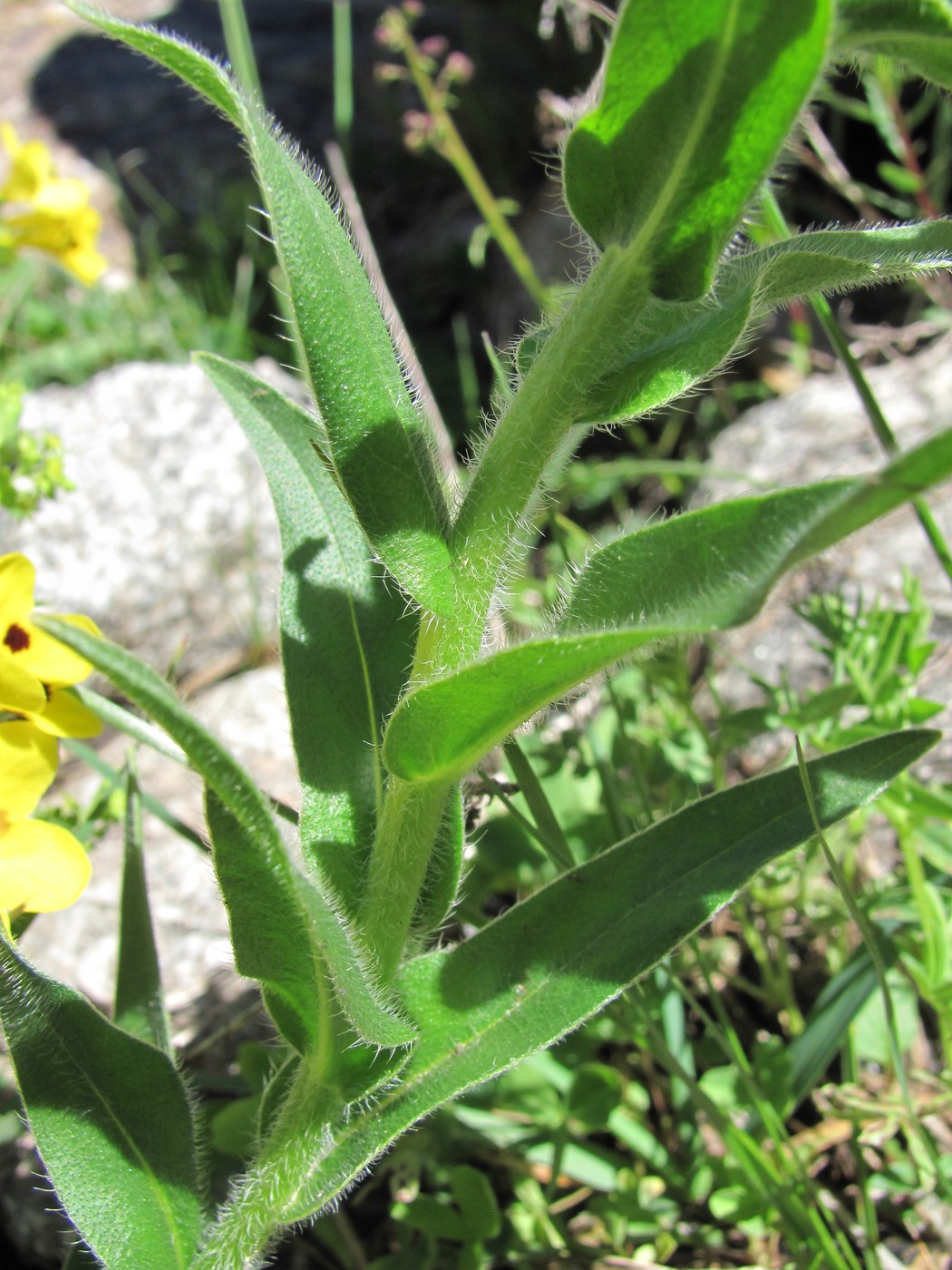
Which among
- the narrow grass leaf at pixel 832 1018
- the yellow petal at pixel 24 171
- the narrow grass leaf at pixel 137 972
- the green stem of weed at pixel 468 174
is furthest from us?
the green stem of weed at pixel 468 174

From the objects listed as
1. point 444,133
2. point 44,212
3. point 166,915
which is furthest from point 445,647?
point 444,133

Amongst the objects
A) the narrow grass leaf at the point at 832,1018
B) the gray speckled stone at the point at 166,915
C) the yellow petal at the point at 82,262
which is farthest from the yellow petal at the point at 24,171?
the narrow grass leaf at the point at 832,1018

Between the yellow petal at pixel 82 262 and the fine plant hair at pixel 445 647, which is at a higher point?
the yellow petal at pixel 82 262

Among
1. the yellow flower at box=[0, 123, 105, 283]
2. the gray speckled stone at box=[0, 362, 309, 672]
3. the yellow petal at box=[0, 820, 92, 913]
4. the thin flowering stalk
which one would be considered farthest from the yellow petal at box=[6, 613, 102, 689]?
the gray speckled stone at box=[0, 362, 309, 672]

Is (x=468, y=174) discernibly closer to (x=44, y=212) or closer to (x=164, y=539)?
(x=44, y=212)

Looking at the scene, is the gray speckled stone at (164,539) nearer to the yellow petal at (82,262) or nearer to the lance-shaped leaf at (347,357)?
the yellow petal at (82,262)

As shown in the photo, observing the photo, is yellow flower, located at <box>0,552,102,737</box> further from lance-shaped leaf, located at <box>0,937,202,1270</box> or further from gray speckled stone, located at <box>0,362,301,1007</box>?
gray speckled stone, located at <box>0,362,301,1007</box>

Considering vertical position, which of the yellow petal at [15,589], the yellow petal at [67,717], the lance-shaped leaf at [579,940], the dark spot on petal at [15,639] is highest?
the yellow petal at [15,589]
